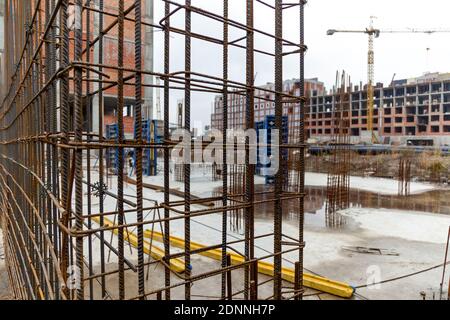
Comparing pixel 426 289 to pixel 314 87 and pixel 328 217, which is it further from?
pixel 314 87

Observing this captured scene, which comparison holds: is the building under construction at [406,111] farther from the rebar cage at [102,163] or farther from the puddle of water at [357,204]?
the rebar cage at [102,163]

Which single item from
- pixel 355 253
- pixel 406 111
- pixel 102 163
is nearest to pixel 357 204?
pixel 355 253

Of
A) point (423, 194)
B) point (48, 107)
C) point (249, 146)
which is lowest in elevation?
point (423, 194)

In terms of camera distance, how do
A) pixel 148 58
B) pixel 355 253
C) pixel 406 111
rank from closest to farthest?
pixel 355 253 < pixel 148 58 < pixel 406 111

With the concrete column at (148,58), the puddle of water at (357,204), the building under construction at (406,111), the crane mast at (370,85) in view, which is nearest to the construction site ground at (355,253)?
the puddle of water at (357,204)

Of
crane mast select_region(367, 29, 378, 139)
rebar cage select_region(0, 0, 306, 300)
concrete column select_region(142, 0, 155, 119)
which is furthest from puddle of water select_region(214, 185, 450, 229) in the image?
crane mast select_region(367, 29, 378, 139)

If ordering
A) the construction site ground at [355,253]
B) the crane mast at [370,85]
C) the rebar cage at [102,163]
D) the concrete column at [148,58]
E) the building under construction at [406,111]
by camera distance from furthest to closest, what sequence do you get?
1. the crane mast at [370,85]
2. the building under construction at [406,111]
3. the concrete column at [148,58]
4. the construction site ground at [355,253]
5. the rebar cage at [102,163]

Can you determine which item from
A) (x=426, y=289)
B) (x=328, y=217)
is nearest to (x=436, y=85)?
(x=328, y=217)

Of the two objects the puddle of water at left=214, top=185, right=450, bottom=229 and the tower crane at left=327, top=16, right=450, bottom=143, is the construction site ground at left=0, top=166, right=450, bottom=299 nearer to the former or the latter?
the puddle of water at left=214, top=185, right=450, bottom=229

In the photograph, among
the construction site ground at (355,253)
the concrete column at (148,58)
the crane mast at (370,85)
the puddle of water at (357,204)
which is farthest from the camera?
the crane mast at (370,85)

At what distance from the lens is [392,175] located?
21984mm

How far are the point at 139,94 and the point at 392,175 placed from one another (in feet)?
76.9

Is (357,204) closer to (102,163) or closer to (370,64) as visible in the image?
(102,163)
